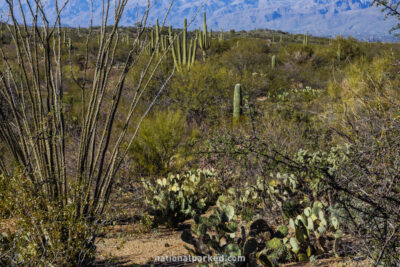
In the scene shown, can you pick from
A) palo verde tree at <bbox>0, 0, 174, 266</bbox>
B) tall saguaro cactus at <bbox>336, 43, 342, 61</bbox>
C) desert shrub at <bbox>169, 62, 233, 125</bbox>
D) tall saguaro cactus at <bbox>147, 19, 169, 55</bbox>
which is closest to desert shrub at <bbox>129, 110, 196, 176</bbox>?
tall saguaro cactus at <bbox>147, 19, 169, 55</bbox>

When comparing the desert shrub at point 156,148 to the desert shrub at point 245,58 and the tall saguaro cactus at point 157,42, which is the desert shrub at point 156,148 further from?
the desert shrub at point 245,58

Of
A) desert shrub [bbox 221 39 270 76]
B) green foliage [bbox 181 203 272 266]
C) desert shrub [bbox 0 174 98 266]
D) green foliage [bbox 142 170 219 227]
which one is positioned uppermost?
desert shrub [bbox 221 39 270 76]

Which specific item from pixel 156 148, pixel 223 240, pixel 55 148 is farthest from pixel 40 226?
pixel 156 148

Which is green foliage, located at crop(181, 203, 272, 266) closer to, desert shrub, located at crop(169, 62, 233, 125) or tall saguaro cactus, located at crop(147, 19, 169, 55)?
tall saguaro cactus, located at crop(147, 19, 169, 55)

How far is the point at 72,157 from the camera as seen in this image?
7133 mm

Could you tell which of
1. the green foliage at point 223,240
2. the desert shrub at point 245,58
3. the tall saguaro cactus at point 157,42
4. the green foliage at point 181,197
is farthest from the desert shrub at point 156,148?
the desert shrub at point 245,58

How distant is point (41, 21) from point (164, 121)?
4.40 m

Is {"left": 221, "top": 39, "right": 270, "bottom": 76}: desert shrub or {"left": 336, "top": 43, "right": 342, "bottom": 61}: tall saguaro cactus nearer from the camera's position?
{"left": 221, "top": 39, "right": 270, "bottom": 76}: desert shrub

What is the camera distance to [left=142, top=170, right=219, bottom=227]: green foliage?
4.95 meters

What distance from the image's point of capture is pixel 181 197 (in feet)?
16.8

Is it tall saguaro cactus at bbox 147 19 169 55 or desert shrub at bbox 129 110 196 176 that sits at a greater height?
tall saguaro cactus at bbox 147 19 169 55

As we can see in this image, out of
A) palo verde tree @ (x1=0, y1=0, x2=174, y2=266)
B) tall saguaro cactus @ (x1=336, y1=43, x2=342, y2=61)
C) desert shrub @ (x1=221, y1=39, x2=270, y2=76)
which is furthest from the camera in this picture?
tall saguaro cactus @ (x1=336, y1=43, x2=342, y2=61)

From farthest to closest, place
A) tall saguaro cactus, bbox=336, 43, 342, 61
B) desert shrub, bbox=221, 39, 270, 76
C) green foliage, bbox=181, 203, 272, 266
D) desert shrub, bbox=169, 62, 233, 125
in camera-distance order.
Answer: tall saguaro cactus, bbox=336, 43, 342, 61
desert shrub, bbox=221, 39, 270, 76
desert shrub, bbox=169, 62, 233, 125
green foliage, bbox=181, 203, 272, 266

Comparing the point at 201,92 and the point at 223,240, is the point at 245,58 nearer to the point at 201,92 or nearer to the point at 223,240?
the point at 201,92
